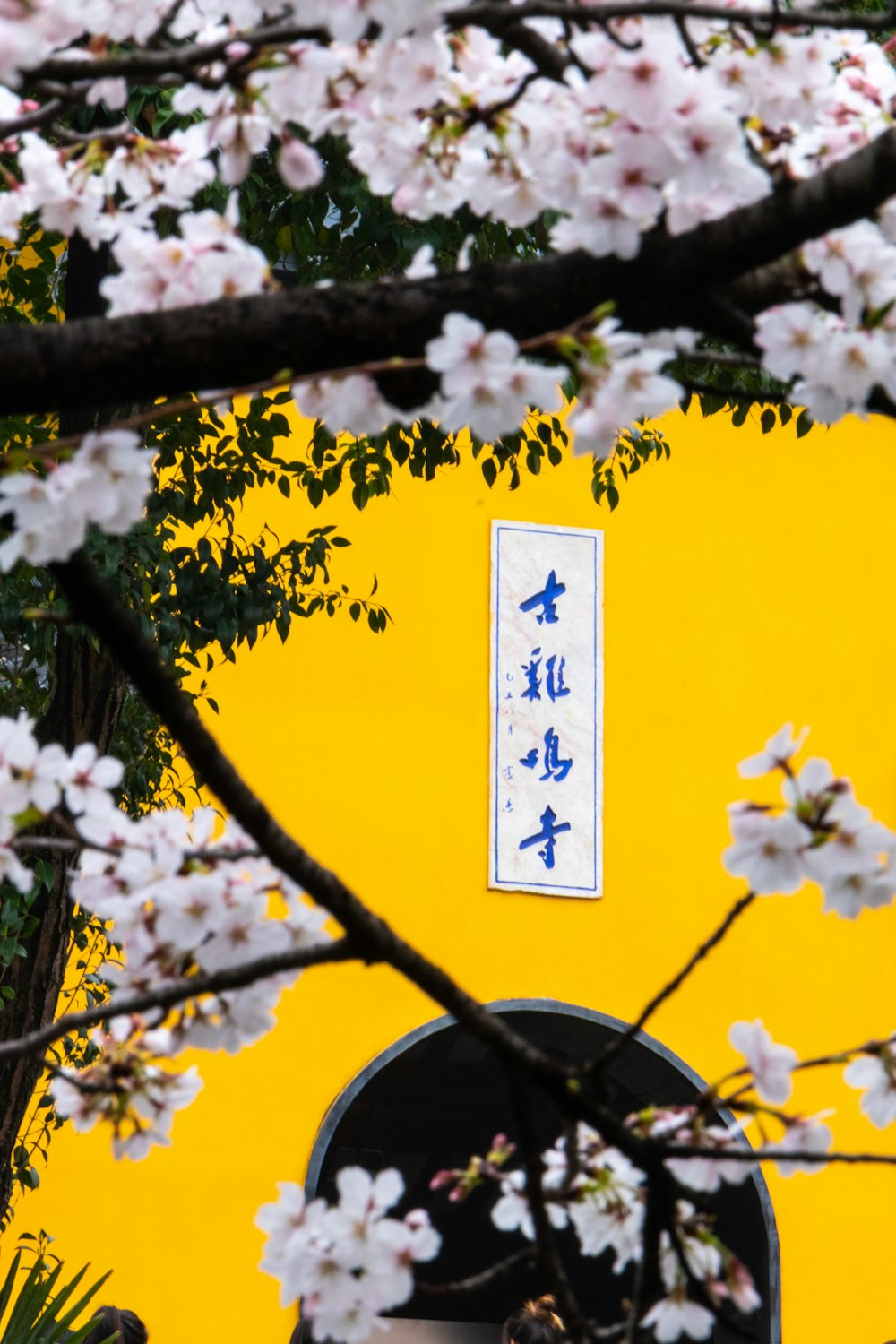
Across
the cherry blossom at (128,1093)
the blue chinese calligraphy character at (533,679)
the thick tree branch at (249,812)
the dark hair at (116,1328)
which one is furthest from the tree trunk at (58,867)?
the blue chinese calligraphy character at (533,679)

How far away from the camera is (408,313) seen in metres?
1.27

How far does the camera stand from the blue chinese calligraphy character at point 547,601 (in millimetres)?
6203

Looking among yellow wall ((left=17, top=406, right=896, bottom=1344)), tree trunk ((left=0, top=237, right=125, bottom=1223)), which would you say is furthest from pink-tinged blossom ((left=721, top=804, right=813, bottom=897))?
yellow wall ((left=17, top=406, right=896, bottom=1344))

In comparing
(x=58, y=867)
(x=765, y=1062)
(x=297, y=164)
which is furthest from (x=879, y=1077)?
(x=58, y=867)

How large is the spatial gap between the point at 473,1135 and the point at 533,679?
250 cm

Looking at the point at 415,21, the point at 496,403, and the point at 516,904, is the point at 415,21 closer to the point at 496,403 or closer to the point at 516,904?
the point at 496,403

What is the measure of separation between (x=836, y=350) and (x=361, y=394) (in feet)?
1.17

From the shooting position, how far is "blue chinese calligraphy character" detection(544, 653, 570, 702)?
6141mm

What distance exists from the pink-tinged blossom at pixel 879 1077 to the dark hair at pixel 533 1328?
1.95 meters

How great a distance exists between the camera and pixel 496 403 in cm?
126

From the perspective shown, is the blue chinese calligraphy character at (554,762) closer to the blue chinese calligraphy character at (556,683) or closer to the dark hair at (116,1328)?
the blue chinese calligraphy character at (556,683)

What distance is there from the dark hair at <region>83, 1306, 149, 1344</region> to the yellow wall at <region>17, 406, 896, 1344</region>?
6.33ft

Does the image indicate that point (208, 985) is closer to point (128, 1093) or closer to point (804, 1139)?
point (128, 1093)

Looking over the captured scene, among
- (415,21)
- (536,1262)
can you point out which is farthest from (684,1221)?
(415,21)
